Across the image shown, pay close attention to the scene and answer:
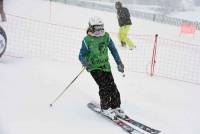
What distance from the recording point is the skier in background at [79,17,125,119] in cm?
803

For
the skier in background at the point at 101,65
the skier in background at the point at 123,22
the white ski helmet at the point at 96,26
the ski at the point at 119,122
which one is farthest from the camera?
the skier in background at the point at 123,22

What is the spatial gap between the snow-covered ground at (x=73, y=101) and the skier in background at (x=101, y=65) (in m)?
0.30

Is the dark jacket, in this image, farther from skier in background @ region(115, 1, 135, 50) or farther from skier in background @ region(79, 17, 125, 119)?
skier in background @ region(79, 17, 125, 119)

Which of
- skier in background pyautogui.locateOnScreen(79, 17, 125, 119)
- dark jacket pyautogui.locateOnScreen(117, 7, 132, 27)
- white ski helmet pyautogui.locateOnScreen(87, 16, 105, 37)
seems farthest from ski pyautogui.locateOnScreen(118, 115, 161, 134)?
dark jacket pyautogui.locateOnScreen(117, 7, 132, 27)

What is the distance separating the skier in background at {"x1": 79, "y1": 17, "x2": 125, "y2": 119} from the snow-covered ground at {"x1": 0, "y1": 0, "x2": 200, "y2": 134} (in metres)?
0.30

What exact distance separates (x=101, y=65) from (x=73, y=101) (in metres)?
1.10

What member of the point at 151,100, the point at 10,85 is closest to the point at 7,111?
the point at 10,85

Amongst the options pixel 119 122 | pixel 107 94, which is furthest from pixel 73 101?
pixel 119 122

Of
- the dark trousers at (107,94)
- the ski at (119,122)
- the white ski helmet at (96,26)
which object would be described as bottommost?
the ski at (119,122)

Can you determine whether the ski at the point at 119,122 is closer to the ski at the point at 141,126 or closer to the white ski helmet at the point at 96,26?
the ski at the point at 141,126

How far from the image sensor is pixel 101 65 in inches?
322

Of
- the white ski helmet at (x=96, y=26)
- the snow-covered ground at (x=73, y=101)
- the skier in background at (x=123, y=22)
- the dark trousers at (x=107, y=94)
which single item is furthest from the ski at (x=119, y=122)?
the skier in background at (x=123, y=22)

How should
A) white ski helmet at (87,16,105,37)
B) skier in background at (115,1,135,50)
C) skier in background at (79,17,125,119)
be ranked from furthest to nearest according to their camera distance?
skier in background at (115,1,135,50) → skier in background at (79,17,125,119) → white ski helmet at (87,16,105,37)

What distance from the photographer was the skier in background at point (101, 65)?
316 inches
